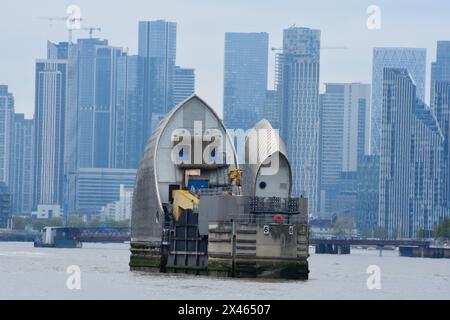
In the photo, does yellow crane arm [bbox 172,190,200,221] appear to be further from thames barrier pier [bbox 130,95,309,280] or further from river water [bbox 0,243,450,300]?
river water [bbox 0,243,450,300]

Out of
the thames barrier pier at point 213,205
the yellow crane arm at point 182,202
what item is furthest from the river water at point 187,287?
the yellow crane arm at point 182,202

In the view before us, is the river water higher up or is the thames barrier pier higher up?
the thames barrier pier

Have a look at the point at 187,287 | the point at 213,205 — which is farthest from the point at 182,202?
the point at 187,287

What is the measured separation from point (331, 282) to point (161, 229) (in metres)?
9.63

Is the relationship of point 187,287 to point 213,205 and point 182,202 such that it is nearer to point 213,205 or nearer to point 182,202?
point 213,205

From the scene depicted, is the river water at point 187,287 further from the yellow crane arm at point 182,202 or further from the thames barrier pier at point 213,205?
the yellow crane arm at point 182,202

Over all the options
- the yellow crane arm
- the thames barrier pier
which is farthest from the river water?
the yellow crane arm

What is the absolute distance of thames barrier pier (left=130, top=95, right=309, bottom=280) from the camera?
9238 cm

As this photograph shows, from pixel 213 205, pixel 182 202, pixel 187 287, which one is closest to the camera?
pixel 187 287

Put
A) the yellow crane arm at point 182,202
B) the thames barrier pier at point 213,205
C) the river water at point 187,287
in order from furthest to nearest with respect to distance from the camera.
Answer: the yellow crane arm at point 182,202 < the thames barrier pier at point 213,205 < the river water at point 187,287

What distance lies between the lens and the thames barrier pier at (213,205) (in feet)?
303

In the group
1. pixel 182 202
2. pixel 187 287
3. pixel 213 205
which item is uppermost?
pixel 182 202

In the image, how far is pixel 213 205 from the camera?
94062 millimetres
